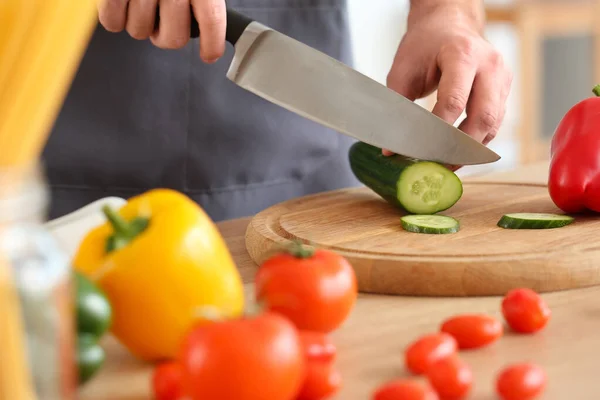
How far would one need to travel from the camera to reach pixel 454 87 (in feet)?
5.36

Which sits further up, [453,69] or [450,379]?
[453,69]

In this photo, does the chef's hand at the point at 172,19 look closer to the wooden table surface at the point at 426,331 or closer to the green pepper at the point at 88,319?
the wooden table surface at the point at 426,331

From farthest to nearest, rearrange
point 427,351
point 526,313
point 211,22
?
point 211,22 < point 526,313 < point 427,351

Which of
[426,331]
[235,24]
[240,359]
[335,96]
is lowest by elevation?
[426,331]

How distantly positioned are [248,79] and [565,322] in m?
0.68

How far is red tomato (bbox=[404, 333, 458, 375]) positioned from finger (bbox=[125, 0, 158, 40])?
0.84 meters

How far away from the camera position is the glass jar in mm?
561

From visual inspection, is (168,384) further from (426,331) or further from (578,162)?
(578,162)

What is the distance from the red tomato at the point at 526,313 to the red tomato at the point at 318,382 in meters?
0.30

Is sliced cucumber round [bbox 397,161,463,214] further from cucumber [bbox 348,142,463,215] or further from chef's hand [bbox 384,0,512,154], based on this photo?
chef's hand [bbox 384,0,512,154]

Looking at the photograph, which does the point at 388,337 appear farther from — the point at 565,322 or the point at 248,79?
the point at 248,79

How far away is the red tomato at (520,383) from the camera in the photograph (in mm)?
773

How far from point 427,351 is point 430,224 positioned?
583 mm

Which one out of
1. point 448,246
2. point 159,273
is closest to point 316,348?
point 159,273
